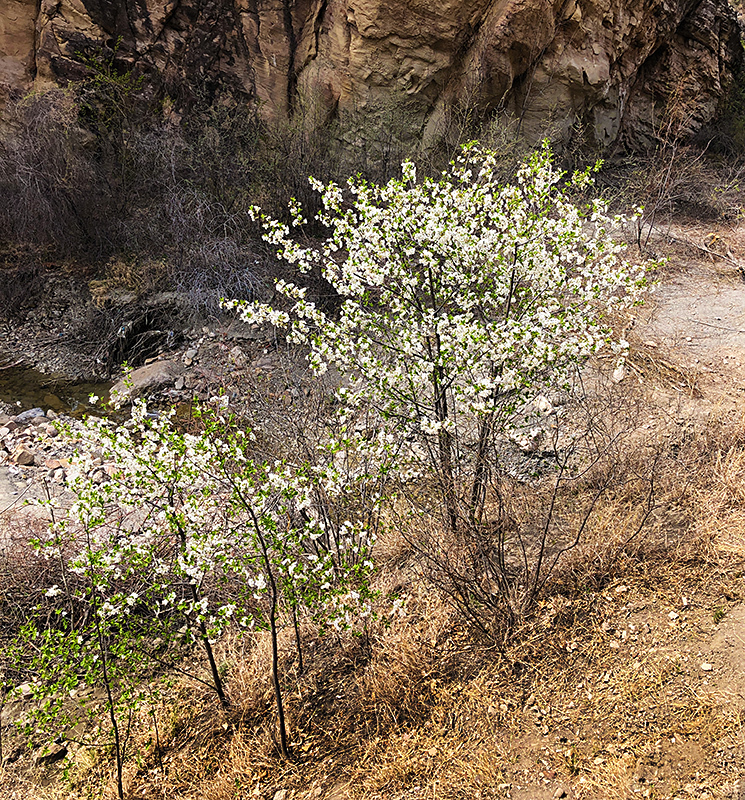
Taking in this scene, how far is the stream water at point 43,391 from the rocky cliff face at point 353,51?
251 inches

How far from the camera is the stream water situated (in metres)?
8.42

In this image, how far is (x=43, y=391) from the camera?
28.9 ft

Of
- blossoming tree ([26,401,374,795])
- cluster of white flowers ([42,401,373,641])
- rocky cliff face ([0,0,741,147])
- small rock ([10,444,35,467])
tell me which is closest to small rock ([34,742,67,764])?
blossoming tree ([26,401,374,795])

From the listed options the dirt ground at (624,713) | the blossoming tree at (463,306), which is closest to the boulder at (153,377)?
the blossoming tree at (463,306)

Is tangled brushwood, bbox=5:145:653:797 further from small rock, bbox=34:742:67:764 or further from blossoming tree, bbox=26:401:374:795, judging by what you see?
small rock, bbox=34:742:67:764

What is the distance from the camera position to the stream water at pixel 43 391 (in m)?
8.42

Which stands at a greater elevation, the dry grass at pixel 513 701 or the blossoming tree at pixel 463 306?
the blossoming tree at pixel 463 306

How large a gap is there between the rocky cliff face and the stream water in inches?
251

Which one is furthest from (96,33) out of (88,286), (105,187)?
(88,286)

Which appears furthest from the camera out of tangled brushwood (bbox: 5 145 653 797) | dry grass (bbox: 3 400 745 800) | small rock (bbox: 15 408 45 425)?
small rock (bbox: 15 408 45 425)

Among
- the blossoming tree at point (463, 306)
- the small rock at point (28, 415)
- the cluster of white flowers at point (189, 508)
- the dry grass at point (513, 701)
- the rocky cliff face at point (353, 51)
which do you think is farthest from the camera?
the rocky cliff face at point (353, 51)

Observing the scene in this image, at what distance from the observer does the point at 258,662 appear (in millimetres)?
3869

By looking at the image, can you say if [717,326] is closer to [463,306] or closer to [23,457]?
[463,306]

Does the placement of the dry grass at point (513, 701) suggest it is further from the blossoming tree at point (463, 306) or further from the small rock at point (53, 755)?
the blossoming tree at point (463, 306)
